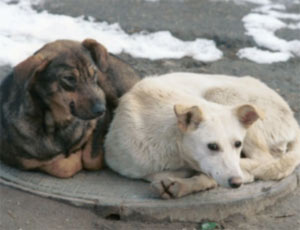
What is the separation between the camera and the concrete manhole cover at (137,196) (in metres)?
5.05

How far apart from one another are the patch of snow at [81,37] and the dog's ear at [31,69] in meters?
2.64

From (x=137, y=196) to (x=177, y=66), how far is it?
3.07 meters

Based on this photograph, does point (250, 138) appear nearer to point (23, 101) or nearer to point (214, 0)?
point (23, 101)

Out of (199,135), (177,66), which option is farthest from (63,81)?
(177,66)

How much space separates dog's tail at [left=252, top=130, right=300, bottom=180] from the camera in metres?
5.43

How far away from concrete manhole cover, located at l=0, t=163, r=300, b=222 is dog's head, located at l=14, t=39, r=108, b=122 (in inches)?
25.5

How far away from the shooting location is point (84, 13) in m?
9.52

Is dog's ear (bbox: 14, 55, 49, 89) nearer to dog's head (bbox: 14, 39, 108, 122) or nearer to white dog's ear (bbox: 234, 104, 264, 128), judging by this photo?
dog's head (bbox: 14, 39, 108, 122)

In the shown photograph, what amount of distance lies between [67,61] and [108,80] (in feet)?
3.05


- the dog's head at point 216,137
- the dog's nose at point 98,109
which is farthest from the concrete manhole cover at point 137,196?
the dog's nose at point 98,109

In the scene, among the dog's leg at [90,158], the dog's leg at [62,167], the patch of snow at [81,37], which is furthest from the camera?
the patch of snow at [81,37]

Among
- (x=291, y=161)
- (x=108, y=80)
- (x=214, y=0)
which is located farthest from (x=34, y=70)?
(x=214, y=0)

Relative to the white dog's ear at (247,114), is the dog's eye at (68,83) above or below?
above

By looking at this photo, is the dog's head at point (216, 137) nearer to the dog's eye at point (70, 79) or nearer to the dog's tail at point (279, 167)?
the dog's tail at point (279, 167)
